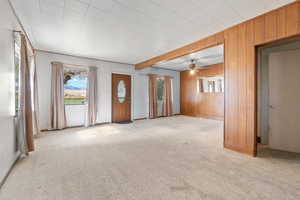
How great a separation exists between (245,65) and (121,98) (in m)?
4.56

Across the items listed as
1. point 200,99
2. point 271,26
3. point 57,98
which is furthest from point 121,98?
point 271,26

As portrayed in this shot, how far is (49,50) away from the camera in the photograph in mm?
4164

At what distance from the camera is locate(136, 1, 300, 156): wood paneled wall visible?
209 cm

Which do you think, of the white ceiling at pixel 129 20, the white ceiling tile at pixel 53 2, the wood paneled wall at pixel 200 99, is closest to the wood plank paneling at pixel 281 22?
the white ceiling at pixel 129 20

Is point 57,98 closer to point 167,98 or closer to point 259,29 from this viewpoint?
point 167,98

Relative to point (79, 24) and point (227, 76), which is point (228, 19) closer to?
point (227, 76)

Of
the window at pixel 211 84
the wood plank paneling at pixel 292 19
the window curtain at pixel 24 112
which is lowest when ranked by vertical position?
the window curtain at pixel 24 112

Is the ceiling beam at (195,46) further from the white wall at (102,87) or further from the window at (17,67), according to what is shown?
the window at (17,67)

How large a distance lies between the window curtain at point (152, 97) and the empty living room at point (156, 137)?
7.62 feet

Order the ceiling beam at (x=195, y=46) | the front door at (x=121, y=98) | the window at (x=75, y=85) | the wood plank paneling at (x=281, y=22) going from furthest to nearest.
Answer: the front door at (x=121, y=98)
the window at (x=75, y=85)
the ceiling beam at (x=195, y=46)
the wood plank paneling at (x=281, y=22)

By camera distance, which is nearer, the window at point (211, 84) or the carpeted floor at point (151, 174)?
the carpeted floor at point (151, 174)

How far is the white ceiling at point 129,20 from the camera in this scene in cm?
204

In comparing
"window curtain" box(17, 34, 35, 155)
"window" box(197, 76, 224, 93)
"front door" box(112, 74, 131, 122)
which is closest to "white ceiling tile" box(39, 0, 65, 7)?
"window curtain" box(17, 34, 35, 155)

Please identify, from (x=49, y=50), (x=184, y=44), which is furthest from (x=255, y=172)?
(x=49, y=50)
